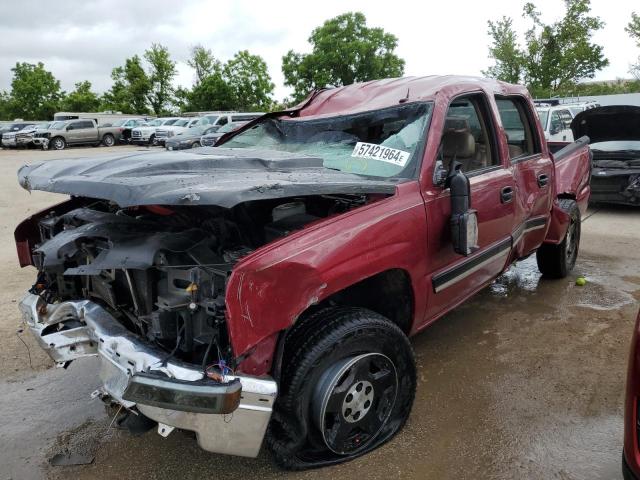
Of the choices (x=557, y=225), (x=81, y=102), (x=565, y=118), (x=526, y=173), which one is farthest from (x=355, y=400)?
(x=81, y=102)

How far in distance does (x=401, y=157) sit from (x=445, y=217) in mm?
428

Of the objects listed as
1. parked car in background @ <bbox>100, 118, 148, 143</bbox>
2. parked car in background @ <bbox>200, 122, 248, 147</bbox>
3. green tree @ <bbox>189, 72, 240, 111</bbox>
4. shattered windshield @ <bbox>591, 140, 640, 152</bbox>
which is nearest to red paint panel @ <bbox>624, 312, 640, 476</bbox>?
shattered windshield @ <bbox>591, 140, 640, 152</bbox>

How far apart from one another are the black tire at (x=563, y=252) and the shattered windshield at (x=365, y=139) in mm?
2478

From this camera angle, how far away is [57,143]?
27188 mm

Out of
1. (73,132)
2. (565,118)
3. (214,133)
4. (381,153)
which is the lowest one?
(381,153)

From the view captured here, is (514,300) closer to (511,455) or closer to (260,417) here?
(511,455)

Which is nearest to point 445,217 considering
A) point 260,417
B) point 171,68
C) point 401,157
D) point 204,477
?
point 401,157

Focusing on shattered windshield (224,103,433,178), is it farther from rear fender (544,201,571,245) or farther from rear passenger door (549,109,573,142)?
rear passenger door (549,109,573,142)

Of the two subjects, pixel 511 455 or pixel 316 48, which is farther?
pixel 316 48

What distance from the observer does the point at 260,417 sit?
6.80 feet

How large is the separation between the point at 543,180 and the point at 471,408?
80.5 inches

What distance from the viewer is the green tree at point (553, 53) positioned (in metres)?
24.8

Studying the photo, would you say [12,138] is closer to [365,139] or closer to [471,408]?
[365,139]

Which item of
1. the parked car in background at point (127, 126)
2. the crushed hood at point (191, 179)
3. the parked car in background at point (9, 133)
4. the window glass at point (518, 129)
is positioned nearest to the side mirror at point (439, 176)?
the crushed hood at point (191, 179)
